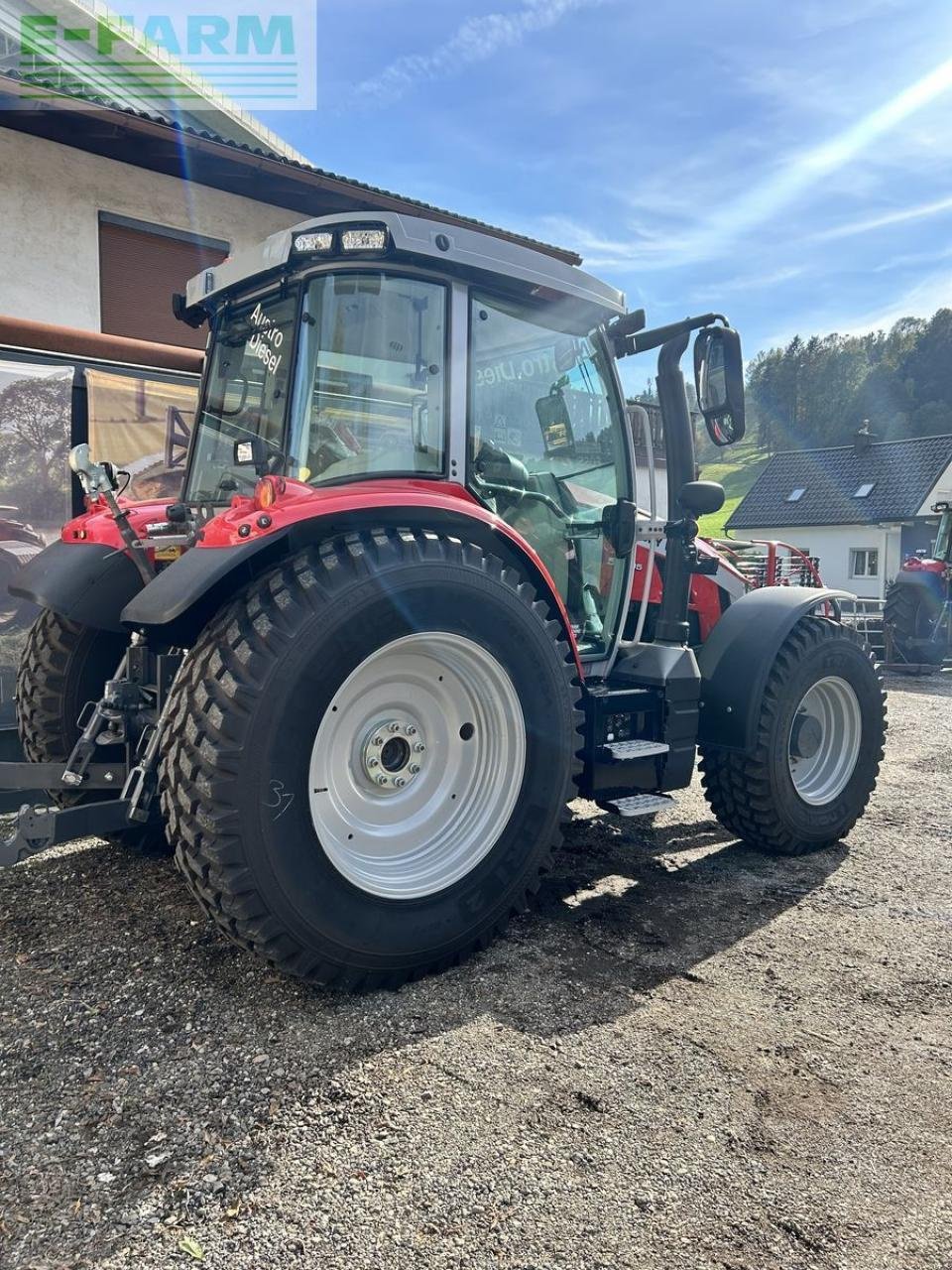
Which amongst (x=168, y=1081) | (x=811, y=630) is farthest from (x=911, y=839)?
(x=168, y=1081)

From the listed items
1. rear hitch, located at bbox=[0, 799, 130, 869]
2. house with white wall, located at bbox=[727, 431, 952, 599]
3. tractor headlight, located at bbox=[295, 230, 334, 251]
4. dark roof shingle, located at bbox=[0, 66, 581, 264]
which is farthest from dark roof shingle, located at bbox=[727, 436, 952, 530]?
rear hitch, located at bbox=[0, 799, 130, 869]

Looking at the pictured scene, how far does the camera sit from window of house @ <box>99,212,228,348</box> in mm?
8438

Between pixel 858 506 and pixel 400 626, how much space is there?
30662mm

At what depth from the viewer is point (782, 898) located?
3.59 m

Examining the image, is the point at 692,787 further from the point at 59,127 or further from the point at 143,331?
the point at 59,127

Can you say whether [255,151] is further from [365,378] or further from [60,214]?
[365,378]

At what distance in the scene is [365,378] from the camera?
9.90 feet

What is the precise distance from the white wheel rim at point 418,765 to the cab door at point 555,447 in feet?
2.55

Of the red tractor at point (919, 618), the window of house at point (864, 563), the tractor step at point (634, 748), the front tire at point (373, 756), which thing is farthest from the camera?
the window of house at point (864, 563)

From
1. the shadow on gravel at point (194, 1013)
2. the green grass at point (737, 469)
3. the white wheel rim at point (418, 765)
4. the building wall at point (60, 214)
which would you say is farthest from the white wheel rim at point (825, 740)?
the green grass at point (737, 469)

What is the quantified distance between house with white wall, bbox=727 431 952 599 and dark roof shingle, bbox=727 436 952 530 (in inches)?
1.3

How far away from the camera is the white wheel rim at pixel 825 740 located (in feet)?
13.9

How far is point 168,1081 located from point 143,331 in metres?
7.94

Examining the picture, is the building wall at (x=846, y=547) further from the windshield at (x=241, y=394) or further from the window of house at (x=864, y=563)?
the windshield at (x=241, y=394)
